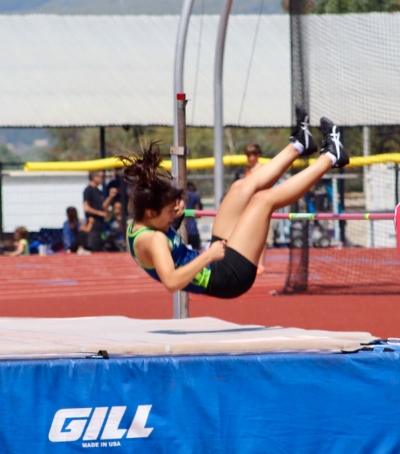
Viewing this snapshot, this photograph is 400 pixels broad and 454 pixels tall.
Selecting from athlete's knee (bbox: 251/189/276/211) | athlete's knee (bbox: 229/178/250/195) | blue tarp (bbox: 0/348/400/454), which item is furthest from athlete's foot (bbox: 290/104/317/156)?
blue tarp (bbox: 0/348/400/454)

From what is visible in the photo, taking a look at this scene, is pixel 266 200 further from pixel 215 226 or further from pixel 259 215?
pixel 215 226

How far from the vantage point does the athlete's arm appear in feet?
13.4

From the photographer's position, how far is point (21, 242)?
1503 centimetres

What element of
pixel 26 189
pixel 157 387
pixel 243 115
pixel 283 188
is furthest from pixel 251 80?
pixel 157 387

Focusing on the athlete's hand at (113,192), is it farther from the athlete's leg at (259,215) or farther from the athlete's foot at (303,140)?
the athlete's leg at (259,215)

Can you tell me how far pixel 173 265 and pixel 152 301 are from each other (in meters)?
5.28

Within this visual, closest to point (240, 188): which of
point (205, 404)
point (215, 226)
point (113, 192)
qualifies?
point (215, 226)

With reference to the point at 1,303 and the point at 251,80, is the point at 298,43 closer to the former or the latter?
the point at 1,303

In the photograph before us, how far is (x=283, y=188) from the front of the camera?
15.1 ft

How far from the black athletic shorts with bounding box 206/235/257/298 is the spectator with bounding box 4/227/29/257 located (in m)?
10.8

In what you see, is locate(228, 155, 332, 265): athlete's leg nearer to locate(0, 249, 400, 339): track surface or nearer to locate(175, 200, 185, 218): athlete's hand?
locate(175, 200, 185, 218): athlete's hand

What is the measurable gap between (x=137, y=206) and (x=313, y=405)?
4.50 ft

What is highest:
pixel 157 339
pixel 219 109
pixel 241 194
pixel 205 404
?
pixel 219 109

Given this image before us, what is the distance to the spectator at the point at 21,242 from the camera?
15.0 meters
